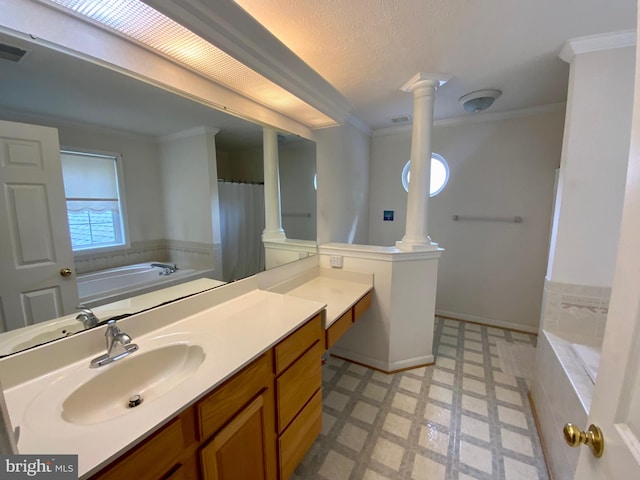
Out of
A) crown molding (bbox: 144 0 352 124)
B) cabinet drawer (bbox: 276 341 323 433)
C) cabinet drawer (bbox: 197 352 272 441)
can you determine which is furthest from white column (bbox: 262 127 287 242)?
cabinet drawer (bbox: 197 352 272 441)

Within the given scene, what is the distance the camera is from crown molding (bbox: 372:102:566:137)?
239 cm

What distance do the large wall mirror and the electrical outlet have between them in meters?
0.77

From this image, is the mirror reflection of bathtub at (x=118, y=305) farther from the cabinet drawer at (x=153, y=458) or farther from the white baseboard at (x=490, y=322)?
the white baseboard at (x=490, y=322)

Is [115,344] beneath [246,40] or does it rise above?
beneath

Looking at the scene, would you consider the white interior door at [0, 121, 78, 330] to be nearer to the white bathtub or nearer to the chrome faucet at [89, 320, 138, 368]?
the white bathtub

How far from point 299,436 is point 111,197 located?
1.37m

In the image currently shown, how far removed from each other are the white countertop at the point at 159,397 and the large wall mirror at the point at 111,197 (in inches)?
6.0

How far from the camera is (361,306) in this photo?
191 cm

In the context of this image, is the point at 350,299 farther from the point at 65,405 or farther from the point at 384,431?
the point at 65,405

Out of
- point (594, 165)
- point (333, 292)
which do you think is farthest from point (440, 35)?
point (333, 292)

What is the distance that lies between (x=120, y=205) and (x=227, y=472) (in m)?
1.11

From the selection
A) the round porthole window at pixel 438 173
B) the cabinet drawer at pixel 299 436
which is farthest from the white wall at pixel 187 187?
the round porthole window at pixel 438 173

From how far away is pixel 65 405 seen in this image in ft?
2.44

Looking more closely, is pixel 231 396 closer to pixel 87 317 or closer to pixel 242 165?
pixel 87 317
